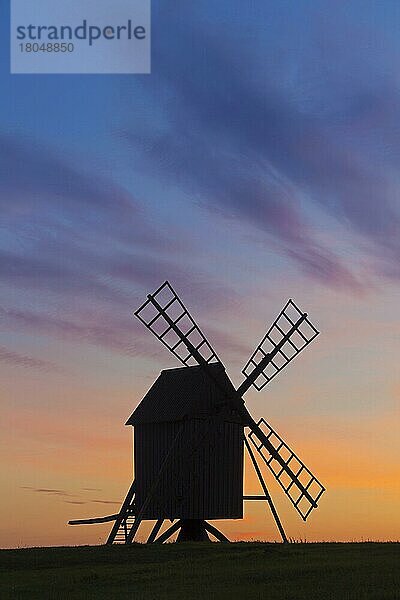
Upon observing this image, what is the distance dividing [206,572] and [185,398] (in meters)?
15.5

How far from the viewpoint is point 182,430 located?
45906 mm

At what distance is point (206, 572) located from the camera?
3241 cm

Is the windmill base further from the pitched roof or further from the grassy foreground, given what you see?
the pitched roof

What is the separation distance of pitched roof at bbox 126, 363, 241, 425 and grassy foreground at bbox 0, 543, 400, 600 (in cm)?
665

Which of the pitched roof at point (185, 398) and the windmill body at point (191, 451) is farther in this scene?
the pitched roof at point (185, 398)

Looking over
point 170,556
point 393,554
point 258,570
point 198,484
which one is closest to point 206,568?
point 258,570

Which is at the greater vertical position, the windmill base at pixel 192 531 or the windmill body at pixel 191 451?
the windmill body at pixel 191 451

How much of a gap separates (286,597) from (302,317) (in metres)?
24.8

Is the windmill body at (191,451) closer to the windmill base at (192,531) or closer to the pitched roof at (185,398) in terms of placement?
the pitched roof at (185,398)

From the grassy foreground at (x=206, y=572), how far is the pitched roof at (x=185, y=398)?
21.8ft

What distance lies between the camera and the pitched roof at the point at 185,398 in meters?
46.5

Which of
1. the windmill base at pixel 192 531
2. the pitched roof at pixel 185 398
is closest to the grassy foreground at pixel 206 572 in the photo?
the windmill base at pixel 192 531

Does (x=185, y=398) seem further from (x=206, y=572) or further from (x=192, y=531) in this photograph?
(x=206, y=572)

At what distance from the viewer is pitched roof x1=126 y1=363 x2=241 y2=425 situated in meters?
46.5
